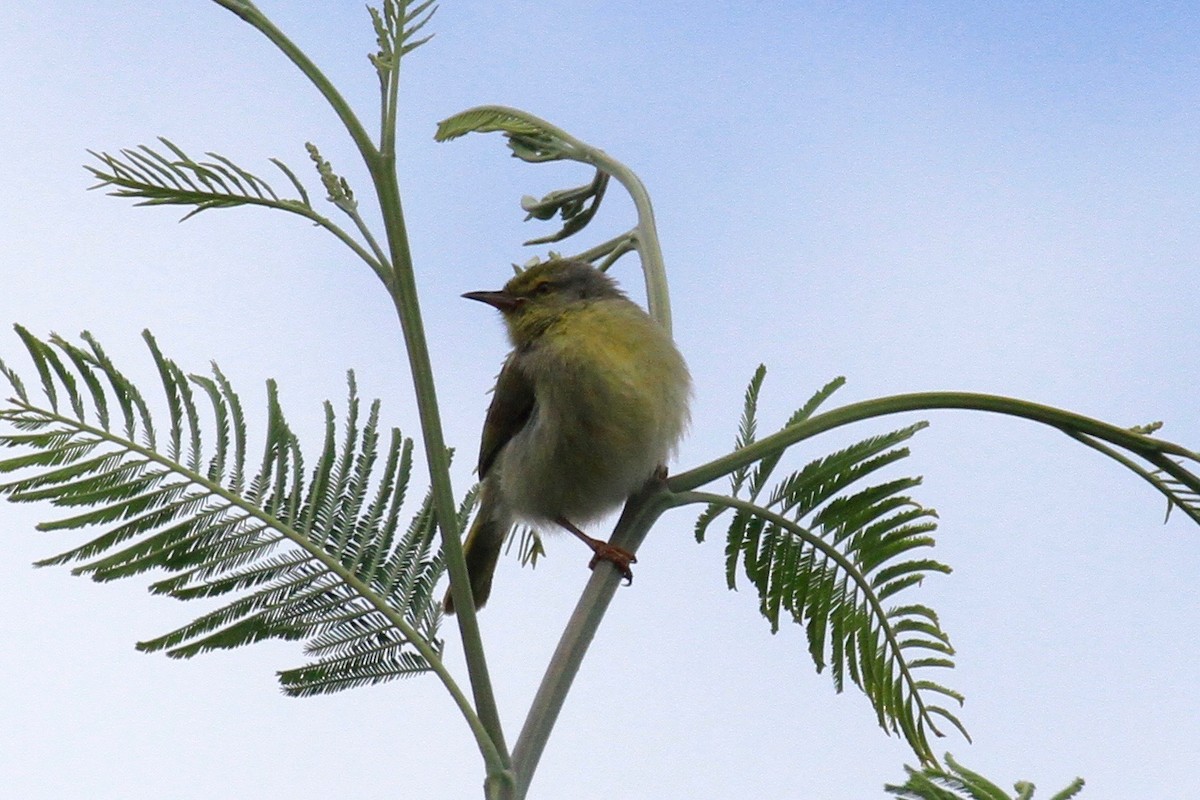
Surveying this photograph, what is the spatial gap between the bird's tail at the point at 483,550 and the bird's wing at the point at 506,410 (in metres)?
0.21

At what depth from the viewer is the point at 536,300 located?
4.48 meters

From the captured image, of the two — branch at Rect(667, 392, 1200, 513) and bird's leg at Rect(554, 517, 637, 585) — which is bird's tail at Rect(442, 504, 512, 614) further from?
branch at Rect(667, 392, 1200, 513)

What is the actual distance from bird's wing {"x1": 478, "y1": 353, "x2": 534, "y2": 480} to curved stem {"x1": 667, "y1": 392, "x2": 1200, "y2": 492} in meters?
2.09

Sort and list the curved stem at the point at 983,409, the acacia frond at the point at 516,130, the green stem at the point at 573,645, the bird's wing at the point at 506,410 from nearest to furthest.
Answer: the green stem at the point at 573,645
the curved stem at the point at 983,409
the acacia frond at the point at 516,130
the bird's wing at the point at 506,410

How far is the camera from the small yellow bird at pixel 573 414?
11.7 ft

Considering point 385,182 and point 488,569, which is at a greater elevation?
point 488,569

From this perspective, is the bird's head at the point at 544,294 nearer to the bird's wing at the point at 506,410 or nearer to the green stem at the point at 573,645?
the bird's wing at the point at 506,410

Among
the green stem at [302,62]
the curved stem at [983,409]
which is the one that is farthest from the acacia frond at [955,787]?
the green stem at [302,62]

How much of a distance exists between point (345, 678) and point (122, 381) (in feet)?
1.99

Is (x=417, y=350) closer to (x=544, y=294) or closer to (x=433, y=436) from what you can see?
(x=433, y=436)

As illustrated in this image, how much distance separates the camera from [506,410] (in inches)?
160

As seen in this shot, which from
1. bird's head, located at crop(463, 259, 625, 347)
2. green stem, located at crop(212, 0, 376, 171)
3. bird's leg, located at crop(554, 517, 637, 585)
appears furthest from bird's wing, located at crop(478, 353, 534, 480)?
green stem, located at crop(212, 0, 376, 171)

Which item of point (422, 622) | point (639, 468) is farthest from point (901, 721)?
point (639, 468)

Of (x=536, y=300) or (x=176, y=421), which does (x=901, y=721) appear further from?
(x=536, y=300)
